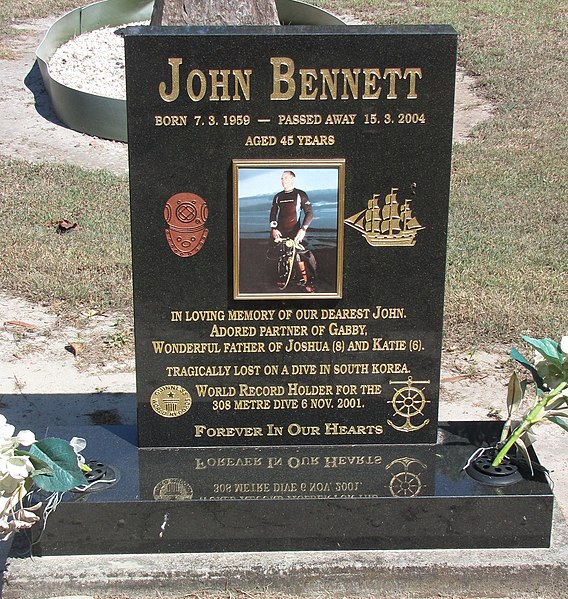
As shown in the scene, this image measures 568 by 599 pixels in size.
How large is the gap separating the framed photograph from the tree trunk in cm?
602

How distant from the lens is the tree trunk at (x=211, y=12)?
9523mm

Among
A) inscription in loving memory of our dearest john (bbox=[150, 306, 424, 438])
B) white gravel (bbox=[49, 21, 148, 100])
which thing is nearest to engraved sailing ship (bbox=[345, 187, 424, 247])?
inscription in loving memory of our dearest john (bbox=[150, 306, 424, 438])

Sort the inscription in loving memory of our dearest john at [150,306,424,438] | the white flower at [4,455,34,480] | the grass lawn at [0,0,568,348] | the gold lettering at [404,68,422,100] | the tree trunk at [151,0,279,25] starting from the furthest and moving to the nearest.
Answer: the tree trunk at [151,0,279,25]
the grass lawn at [0,0,568,348]
the inscription in loving memory of our dearest john at [150,306,424,438]
the gold lettering at [404,68,422,100]
the white flower at [4,455,34,480]

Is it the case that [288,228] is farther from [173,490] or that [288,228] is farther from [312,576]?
[312,576]

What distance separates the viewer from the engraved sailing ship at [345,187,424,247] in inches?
155

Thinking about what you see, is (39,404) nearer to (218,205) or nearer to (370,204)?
(218,205)

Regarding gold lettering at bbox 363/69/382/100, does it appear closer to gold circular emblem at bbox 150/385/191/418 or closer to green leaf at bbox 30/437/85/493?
gold circular emblem at bbox 150/385/191/418

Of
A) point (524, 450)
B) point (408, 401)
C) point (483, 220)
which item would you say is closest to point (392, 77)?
point (408, 401)

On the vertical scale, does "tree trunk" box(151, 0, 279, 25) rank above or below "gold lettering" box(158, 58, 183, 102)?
above

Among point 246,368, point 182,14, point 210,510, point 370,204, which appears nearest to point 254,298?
point 246,368

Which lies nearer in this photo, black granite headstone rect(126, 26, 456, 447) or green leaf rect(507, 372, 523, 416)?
black granite headstone rect(126, 26, 456, 447)

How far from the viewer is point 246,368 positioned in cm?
412

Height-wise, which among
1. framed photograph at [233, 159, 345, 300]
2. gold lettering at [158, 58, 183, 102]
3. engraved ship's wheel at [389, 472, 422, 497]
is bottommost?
engraved ship's wheel at [389, 472, 422, 497]

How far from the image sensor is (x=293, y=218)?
3934 millimetres
